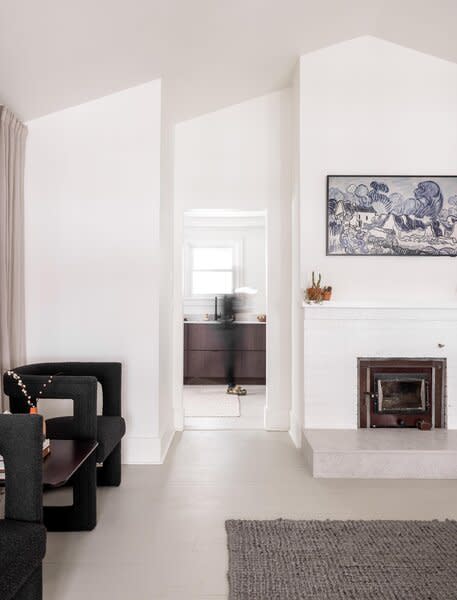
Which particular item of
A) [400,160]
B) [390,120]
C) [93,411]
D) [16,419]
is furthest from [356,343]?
[16,419]

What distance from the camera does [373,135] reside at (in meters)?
3.92

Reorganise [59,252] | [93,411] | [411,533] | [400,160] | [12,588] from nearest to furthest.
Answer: [12,588]
[411,533]
[93,411]
[59,252]
[400,160]

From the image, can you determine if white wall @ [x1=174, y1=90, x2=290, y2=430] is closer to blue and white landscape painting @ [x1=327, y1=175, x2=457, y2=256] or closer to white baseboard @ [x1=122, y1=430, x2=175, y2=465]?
blue and white landscape painting @ [x1=327, y1=175, x2=457, y2=256]

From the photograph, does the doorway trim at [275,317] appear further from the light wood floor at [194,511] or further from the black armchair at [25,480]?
the black armchair at [25,480]

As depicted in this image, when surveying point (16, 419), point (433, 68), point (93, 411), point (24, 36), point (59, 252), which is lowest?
point (93, 411)

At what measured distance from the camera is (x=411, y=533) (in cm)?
240

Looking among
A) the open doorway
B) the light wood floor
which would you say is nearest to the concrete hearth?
the light wood floor

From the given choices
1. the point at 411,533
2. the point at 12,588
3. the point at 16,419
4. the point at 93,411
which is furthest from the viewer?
the point at 93,411

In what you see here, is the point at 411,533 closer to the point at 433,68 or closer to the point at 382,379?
the point at 382,379

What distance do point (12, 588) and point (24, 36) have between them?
2580 mm

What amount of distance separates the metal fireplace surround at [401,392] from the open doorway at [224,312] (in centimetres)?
184

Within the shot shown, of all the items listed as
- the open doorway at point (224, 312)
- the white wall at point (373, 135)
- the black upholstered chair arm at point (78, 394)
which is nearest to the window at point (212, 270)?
the open doorway at point (224, 312)

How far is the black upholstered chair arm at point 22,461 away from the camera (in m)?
1.63

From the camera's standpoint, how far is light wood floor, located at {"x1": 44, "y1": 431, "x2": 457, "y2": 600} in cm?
202
